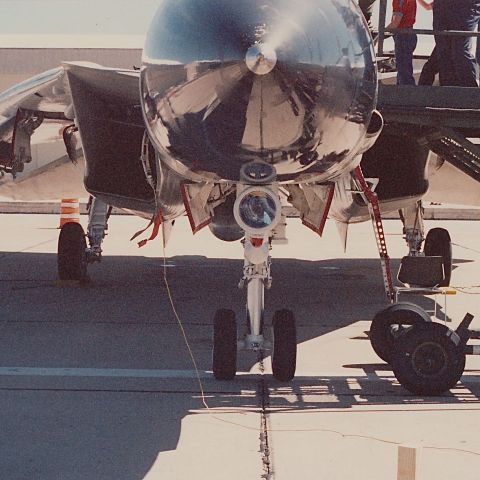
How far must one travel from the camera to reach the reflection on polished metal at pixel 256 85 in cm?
636

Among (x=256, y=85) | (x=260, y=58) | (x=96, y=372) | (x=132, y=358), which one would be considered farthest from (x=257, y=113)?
(x=132, y=358)

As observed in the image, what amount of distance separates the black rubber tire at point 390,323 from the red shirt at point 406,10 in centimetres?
283

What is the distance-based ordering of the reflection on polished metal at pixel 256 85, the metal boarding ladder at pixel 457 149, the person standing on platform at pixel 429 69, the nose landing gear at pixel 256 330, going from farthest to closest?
the person standing on platform at pixel 429 69
the metal boarding ladder at pixel 457 149
the nose landing gear at pixel 256 330
the reflection on polished metal at pixel 256 85

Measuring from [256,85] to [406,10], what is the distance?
155 inches

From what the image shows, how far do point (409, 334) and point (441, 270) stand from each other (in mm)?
806

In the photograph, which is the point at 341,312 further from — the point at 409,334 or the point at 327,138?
the point at 327,138

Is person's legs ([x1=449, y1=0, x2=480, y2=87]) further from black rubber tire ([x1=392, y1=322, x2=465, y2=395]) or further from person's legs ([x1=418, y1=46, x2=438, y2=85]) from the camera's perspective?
black rubber tire ([x1=392, y1=322, x2=465, y2=395])

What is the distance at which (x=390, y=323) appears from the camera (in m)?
8.23

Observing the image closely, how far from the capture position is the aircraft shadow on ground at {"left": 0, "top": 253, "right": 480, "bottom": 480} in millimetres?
6133

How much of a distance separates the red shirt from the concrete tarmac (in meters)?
2.77

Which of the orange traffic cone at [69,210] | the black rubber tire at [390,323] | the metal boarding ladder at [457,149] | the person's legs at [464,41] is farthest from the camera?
the orange traffic cone at [69,210]

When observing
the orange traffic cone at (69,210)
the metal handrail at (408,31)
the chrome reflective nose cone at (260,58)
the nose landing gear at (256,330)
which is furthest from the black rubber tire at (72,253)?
the chrome reflective nose cone at (260,58)

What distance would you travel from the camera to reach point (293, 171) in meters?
7.03

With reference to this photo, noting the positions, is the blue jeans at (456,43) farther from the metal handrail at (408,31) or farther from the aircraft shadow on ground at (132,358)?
the aircraft shadow on ground at (132,358)
